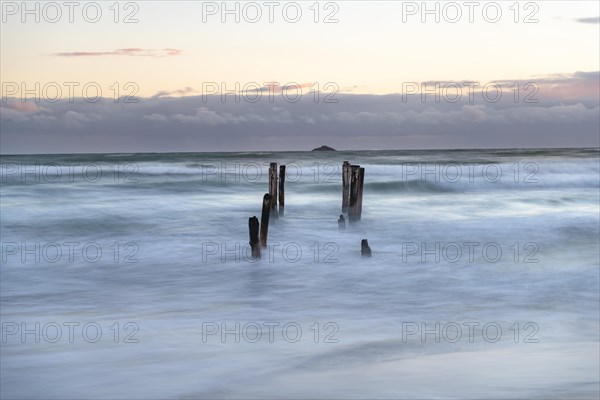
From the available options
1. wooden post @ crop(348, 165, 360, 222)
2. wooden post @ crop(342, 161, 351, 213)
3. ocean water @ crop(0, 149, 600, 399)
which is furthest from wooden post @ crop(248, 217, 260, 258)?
wooden post @ crop(342, 161, 351, 213)

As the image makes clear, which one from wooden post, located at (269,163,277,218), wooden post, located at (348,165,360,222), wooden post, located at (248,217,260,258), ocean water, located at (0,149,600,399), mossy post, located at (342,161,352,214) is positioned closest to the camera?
ocean water, located at (0,149,600,399)

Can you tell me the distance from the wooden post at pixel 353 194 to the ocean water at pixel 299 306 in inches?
13.6

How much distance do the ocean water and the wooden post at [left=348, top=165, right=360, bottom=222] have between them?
1.13 feet

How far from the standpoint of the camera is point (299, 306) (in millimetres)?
10062

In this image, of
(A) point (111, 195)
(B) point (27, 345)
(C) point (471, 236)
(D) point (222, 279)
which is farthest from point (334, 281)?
(A) point (111, 195)

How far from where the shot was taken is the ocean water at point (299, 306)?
652 centimetres

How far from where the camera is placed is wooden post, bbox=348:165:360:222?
17.5 metres

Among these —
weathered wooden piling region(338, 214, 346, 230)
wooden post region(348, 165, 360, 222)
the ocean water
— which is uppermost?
wooden post region(348, 165, 360, 222)

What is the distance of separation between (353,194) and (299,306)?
323 inches

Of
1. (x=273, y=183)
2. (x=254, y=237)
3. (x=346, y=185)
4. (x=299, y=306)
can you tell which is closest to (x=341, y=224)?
(x=346, y=185)

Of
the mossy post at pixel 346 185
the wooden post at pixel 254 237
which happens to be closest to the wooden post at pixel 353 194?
the mossy post at pixel 346 185

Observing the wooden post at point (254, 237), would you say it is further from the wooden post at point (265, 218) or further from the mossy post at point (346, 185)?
the mossy post at point (346, 185)

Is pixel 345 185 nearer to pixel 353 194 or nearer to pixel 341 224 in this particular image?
pixel 353 194

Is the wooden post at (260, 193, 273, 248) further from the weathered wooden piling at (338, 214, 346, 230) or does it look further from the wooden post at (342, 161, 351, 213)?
the wooden post at (342, 161, 351, 213)
